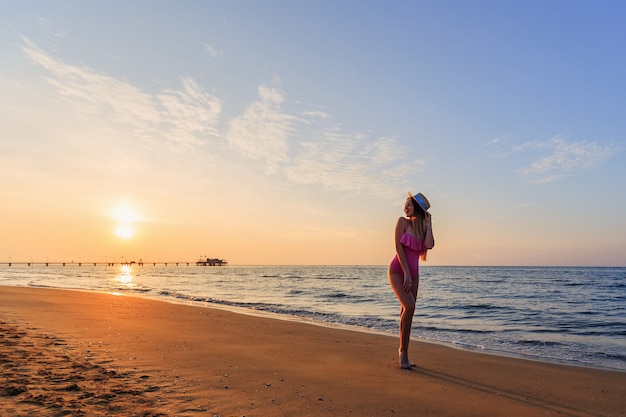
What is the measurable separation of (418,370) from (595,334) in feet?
32.4

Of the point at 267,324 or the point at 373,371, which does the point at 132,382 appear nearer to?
the point at 373,371

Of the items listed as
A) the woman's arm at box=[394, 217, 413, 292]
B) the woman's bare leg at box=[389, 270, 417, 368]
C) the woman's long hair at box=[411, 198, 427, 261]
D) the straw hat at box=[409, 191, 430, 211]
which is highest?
the straw hat at box=[409, 191, 430, 211]

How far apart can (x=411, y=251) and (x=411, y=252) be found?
→ 2 centimetres

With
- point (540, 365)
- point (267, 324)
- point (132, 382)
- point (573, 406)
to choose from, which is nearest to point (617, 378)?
point (540, 365)

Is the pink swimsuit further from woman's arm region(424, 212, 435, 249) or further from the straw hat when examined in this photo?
the straw hat

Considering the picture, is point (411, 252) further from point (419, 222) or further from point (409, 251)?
point (419, 222)

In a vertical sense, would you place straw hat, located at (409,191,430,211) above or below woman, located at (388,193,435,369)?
above

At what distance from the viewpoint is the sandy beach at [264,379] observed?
13.6ft

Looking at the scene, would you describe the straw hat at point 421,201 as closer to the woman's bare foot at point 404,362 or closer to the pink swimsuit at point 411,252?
the pink swimsuit at point 411,252

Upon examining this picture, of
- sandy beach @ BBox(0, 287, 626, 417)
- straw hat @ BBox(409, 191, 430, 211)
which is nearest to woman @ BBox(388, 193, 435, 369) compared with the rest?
straw hat @ BBox(409, 191, 430, 211)

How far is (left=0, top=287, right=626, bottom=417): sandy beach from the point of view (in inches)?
164

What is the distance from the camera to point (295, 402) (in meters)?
4.45

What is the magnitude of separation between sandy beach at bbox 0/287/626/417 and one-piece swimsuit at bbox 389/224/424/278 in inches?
56.1

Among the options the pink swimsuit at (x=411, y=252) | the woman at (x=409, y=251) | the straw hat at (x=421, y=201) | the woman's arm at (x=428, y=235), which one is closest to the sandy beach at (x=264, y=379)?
the woman at (x=409, y=251)
